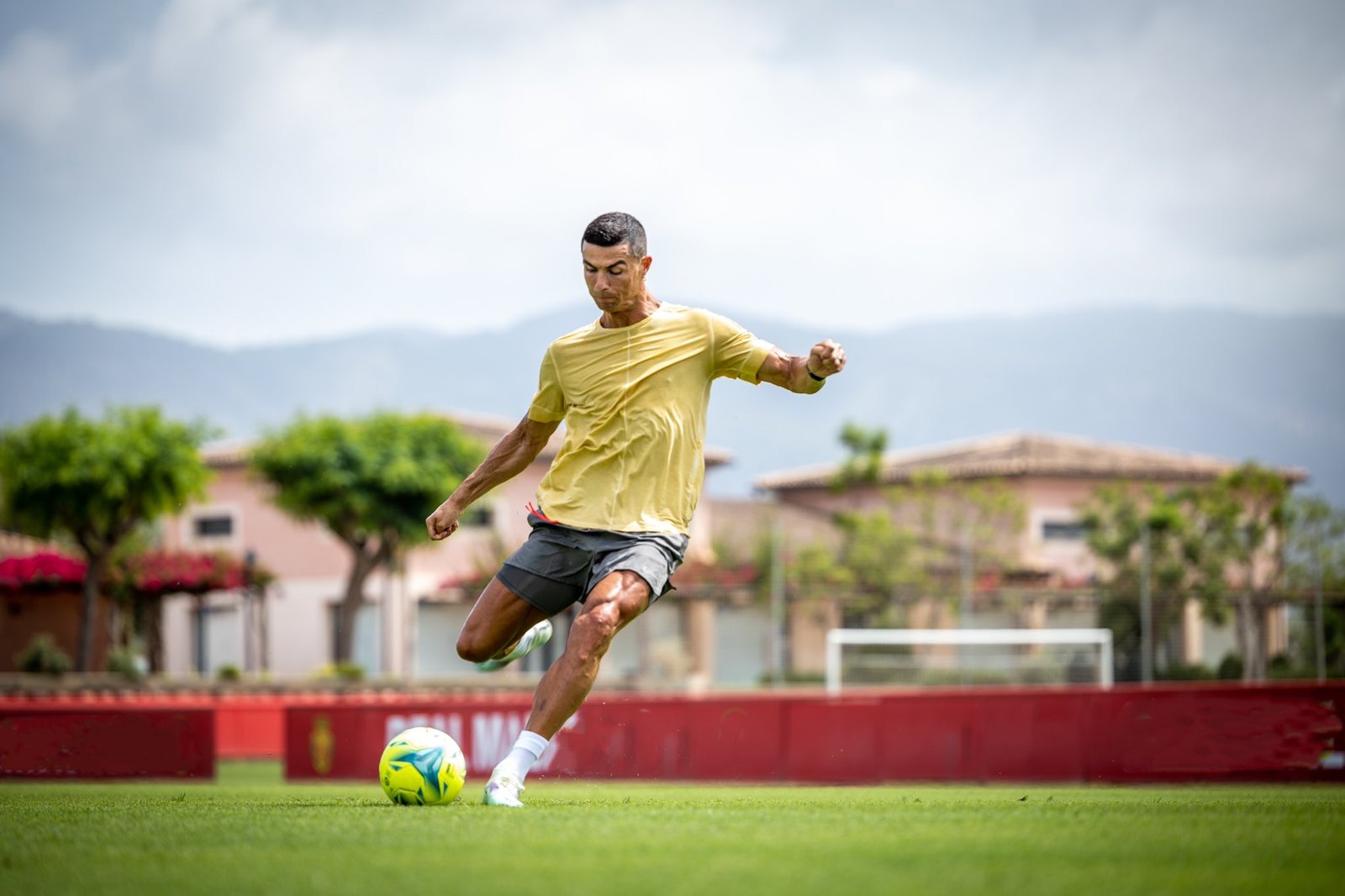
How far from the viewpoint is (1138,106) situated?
13425 cm

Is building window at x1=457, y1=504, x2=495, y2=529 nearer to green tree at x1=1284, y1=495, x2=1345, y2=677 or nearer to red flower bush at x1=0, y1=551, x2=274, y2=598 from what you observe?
red flower bush at x1=0, y1=551, x2=274, y2=598

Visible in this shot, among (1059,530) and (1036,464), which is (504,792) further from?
(1036,464)

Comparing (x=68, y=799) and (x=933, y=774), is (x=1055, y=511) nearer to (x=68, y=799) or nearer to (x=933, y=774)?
(x=933, y=774)

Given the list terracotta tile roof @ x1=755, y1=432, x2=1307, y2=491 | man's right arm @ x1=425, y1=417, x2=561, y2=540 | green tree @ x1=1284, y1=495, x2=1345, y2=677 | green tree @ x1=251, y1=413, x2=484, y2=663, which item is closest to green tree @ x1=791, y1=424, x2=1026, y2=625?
green tree @ x1=1284, y1=495, x2=1345, y2=677

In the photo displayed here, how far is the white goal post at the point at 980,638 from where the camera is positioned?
2605 centimetres

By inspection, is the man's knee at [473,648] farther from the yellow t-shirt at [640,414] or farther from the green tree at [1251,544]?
the green tree at [1251,544]

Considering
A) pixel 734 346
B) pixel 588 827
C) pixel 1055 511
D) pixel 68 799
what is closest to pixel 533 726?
pixel 588 827

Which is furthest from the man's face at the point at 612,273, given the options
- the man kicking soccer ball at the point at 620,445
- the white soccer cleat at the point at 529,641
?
the white soccer cleat at the point at 529,641

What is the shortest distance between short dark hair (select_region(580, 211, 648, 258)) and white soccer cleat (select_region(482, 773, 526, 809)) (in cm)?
206

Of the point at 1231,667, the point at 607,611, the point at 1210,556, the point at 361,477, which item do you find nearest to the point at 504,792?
the point at 607,611

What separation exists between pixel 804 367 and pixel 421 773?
2.12m

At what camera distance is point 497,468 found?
706 cm

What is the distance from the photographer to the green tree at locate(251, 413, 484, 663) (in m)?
39.6

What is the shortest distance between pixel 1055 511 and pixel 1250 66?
308 feet
